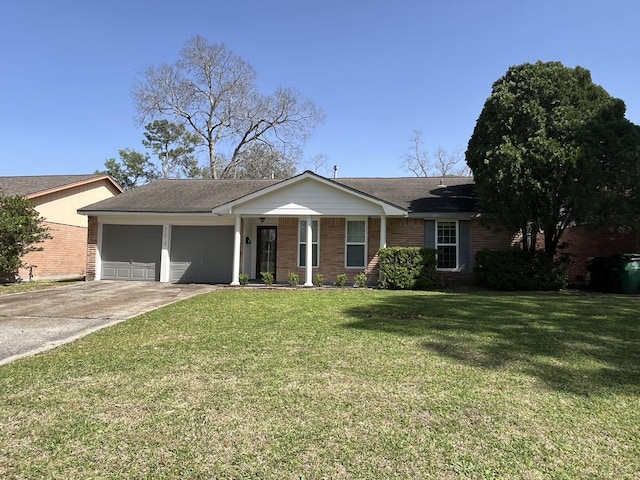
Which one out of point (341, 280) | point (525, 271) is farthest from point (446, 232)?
point (341, 280)

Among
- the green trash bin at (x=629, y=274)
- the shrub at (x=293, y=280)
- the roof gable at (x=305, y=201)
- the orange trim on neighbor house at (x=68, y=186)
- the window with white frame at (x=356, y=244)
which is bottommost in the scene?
the shrub at (x=293, y=280)

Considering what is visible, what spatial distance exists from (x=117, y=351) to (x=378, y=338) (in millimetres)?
3515

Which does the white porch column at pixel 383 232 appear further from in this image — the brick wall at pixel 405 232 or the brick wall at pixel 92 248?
the brick wall at pixel 92 248

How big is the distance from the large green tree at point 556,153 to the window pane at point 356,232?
13.7 ft

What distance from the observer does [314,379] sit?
13.0 feet

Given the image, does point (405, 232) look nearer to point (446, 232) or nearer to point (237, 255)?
point (446, 232)

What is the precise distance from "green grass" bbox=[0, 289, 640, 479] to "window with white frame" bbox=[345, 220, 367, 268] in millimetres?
7951

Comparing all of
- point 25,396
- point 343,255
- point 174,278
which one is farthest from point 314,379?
point 174,278

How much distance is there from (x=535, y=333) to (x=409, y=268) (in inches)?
264

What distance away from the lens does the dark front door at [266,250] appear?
15370mm

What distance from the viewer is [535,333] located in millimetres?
5992

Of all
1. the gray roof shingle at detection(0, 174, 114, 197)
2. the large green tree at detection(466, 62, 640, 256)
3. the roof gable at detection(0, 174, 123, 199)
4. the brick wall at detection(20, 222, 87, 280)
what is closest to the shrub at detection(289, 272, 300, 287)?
the large green tree at detection(466, 62, 640, 256)

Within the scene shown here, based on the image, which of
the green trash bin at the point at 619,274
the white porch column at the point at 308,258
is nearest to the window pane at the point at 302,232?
the white porch column at the point at 308,258

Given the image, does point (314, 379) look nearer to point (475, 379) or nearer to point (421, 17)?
point (475, 379)
